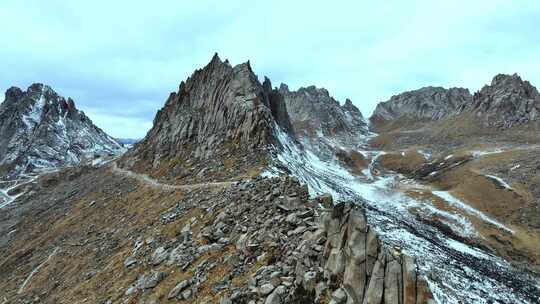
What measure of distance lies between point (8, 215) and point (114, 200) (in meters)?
46.8

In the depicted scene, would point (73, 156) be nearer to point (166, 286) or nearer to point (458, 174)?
point (458, 174)

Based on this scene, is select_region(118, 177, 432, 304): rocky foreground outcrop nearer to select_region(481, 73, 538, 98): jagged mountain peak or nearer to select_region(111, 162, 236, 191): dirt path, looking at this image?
select_region(111, 162, 236, 191): dirt path

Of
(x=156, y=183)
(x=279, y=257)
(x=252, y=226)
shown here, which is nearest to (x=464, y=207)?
(x=156, y=183)

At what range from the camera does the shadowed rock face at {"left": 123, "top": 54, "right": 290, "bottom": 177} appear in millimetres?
56856

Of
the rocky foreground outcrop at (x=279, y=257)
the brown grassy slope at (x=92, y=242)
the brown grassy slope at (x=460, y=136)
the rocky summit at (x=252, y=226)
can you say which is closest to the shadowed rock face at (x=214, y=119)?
the rocky summit at (x=252, y=226)

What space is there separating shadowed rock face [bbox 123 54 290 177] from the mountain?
101 meters

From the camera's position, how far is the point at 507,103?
556 ft

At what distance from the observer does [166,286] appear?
23594 mm

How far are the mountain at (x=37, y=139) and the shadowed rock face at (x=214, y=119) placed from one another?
100661mm

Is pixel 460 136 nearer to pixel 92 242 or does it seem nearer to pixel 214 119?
pixel 214 119

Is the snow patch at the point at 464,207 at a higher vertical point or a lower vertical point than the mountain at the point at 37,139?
lower

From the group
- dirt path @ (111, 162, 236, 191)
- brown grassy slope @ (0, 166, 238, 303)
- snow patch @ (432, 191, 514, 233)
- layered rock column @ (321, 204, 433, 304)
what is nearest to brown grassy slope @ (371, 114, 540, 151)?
snow patch @ (432, 191, 514, 233)

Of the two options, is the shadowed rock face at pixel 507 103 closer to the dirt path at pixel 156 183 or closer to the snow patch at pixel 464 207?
the snow patch at pixel 464 207

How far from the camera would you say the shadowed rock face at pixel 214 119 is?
56.9m
